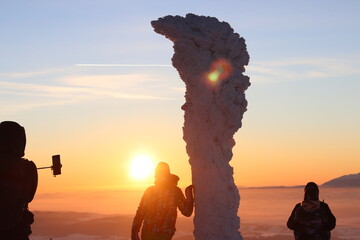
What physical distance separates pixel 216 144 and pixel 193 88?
104cm

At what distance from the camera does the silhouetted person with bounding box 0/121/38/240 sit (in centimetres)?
580

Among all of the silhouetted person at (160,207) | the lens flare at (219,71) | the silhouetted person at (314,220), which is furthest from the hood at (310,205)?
the lens flare at (219,71)

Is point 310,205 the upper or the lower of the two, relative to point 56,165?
lower

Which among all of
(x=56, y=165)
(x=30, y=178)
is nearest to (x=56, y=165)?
(x=56, y=165)

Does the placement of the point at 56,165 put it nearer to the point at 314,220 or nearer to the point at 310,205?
the point at 310,205

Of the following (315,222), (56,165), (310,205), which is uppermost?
(56,165)

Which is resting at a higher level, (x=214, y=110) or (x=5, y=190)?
(x=214, y=110)

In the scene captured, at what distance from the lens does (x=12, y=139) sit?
19.5 feet

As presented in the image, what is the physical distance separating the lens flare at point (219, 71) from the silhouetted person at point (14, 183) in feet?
22.8

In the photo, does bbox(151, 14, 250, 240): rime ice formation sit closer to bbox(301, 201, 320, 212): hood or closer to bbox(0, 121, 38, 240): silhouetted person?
bbox(301, 201, 320, 212): hood

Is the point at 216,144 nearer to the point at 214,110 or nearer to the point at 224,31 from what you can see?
the point at 214,110

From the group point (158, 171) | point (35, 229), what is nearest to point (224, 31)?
point (158, 171)

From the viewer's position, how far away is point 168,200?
33.9 feet

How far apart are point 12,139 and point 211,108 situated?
692 cm
